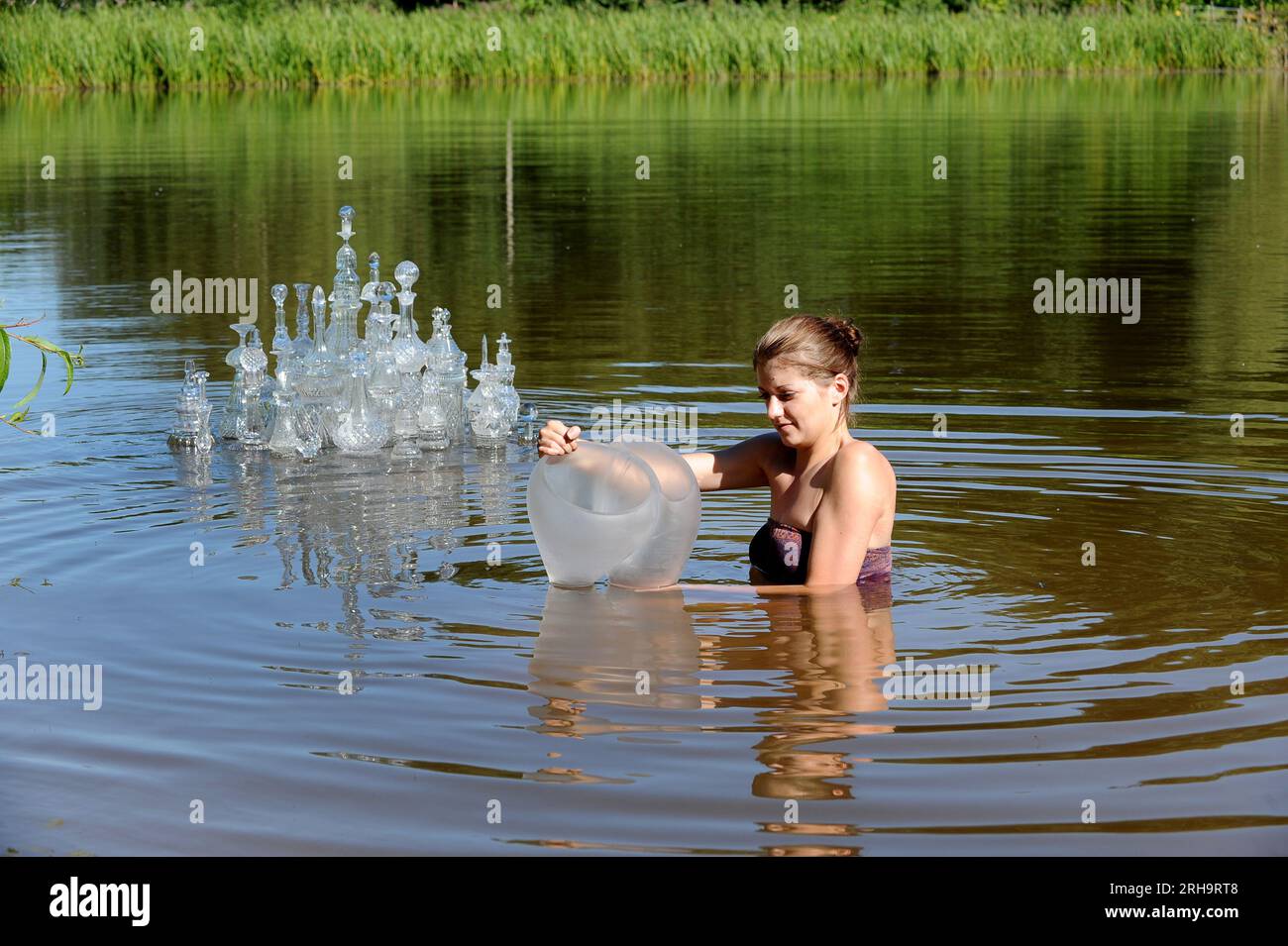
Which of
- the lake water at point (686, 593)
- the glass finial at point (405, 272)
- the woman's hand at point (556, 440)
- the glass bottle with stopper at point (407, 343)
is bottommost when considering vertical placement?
the lake water at point (686, 593)

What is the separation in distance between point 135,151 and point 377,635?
24481mm

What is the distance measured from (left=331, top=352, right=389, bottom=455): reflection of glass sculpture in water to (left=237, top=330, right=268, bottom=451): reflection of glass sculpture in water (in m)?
0.46

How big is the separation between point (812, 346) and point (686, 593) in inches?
46.6

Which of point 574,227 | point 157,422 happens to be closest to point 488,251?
point 574,227

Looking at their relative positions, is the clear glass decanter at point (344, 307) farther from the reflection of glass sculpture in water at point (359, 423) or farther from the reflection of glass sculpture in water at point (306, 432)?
the reflection of glass sculpture in water at point (306, 432)

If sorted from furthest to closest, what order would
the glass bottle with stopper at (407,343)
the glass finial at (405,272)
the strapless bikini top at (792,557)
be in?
the glass bottle with stopper at (407,343), the glass finial at (405,272), the strapless bikini top at (792,557)

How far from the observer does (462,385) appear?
33.7ft

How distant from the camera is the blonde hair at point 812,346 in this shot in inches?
254

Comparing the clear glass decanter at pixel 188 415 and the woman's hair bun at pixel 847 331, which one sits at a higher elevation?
the woman's hair bun at pixel 847 331

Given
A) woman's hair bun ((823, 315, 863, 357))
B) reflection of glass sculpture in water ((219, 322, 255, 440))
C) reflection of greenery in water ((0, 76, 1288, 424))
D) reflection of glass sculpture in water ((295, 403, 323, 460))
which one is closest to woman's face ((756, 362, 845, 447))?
woman's hair bun ((823, 315, 863, 357))

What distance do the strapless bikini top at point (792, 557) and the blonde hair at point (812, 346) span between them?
73cm

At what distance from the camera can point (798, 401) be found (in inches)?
260

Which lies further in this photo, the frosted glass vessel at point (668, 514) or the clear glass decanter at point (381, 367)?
the clear glass decanter at point (381, 367)

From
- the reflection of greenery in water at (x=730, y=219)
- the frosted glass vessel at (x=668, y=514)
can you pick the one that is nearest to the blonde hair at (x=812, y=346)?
the frosted glass vessel at (x=668, y=514)
